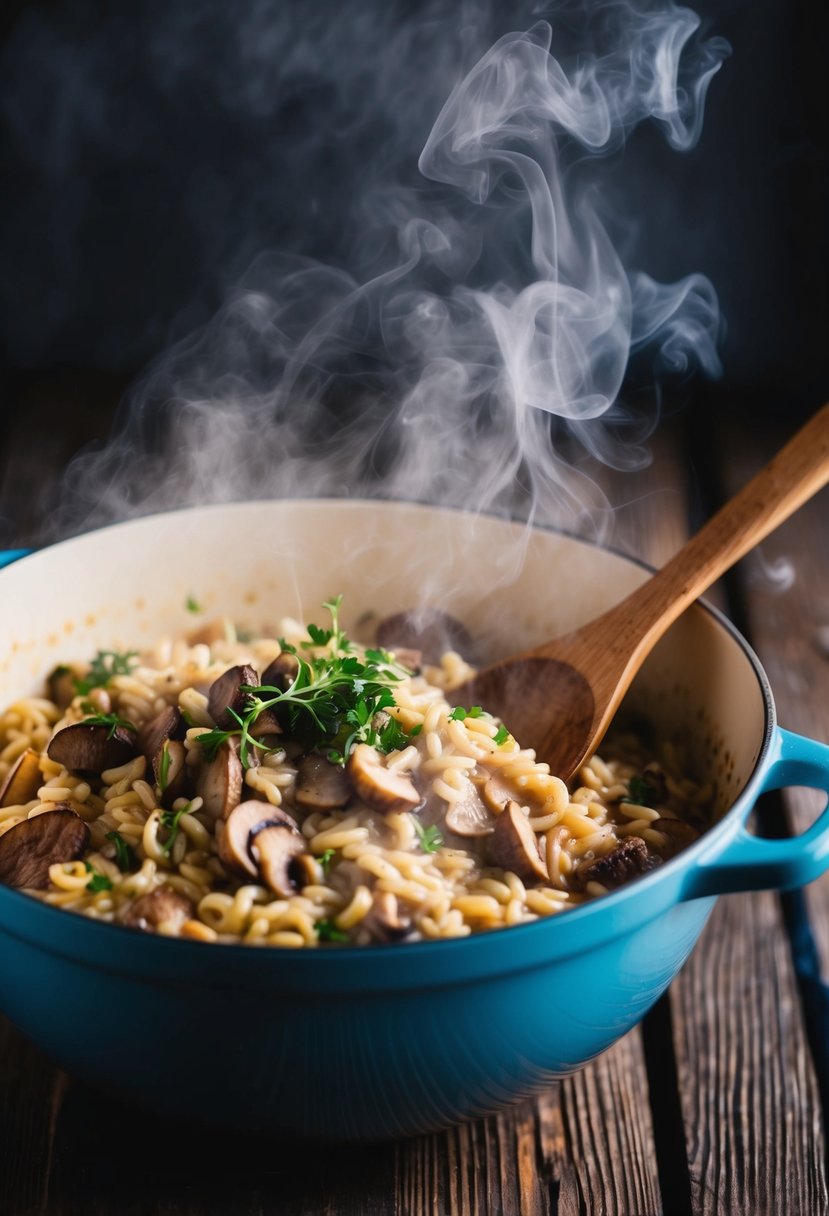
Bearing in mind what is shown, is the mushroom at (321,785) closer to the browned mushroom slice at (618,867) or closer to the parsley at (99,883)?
the parsley at (99,883)

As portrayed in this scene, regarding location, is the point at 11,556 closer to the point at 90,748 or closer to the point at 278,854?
the point at 90,748

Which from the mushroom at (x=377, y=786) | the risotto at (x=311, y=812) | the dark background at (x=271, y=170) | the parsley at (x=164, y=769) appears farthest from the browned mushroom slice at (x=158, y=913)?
the dark background at (x=271, y=170)

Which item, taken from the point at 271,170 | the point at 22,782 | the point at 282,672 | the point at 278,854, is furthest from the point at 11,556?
the point at 271,170

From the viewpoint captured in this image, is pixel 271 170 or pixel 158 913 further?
pixel 271 170

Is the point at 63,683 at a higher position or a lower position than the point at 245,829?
lower

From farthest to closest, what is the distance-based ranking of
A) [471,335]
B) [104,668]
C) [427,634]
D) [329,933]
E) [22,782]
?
1. [471,335]
2. [427,634]
3. [104,668]
4. [22,782]
5. [329,933]

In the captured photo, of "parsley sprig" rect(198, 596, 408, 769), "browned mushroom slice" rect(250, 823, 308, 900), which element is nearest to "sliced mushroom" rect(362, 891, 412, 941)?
"browned mushroom slice" rect(250, 823, 308, 900)
